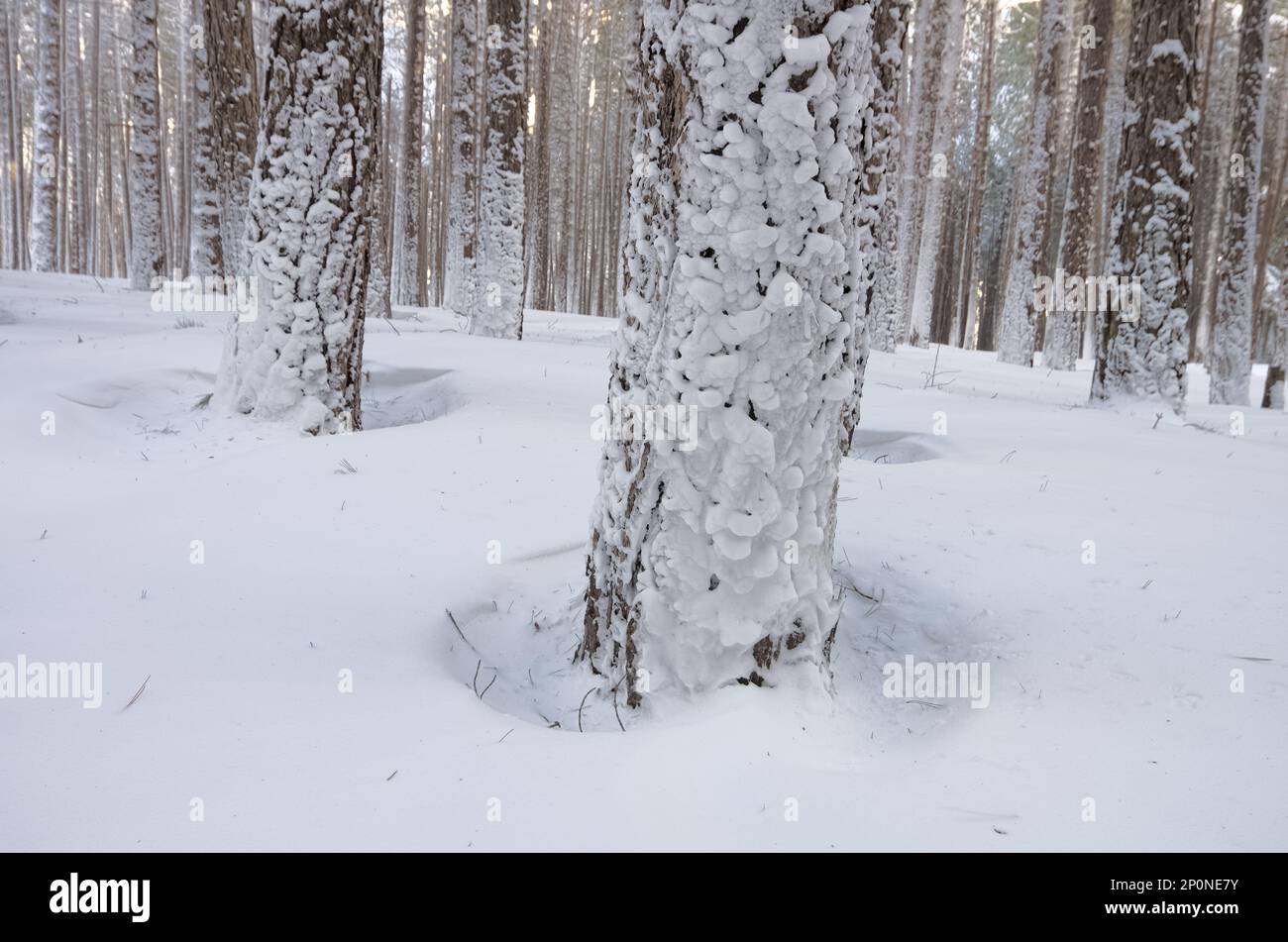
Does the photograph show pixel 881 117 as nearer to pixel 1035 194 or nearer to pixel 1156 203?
pixel 1156 203

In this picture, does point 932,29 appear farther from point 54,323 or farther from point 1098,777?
point 1098,777

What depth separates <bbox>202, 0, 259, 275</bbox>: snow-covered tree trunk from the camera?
Answer: 757 centimetres

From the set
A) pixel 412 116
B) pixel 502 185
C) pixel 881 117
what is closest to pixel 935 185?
pixel 412 116

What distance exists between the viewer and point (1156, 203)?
210 inches

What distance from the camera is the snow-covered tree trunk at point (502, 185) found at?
7895 millimetres

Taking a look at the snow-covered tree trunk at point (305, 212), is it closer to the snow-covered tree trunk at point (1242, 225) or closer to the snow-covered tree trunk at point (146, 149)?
the snow-covered tree trunk at point (1242, 225)

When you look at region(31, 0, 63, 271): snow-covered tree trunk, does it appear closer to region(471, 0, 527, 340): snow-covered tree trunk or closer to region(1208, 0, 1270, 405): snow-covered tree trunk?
region(471, 0, 527, 340): snow-covered tree trunk

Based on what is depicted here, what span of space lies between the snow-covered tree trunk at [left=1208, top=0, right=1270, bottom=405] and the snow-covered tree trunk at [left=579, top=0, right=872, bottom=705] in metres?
7.84

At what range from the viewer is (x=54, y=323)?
600 centimetres

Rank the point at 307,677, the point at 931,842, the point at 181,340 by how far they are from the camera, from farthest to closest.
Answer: the point at 181,340 → the point at 307,677 → the point at 931,842

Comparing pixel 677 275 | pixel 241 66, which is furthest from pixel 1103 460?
pixel 241 66

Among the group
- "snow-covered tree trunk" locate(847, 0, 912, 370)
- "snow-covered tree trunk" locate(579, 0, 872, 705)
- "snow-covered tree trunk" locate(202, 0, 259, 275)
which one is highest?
"snow-covered tree trunk" locate(202, 0, 259, 275)

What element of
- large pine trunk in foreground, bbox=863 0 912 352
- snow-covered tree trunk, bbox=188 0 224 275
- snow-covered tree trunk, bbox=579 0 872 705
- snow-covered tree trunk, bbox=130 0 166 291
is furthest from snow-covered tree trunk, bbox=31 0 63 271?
snow-covered tree trunk, bbox=579 0 872 705

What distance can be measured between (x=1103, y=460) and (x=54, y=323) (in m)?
7.12
